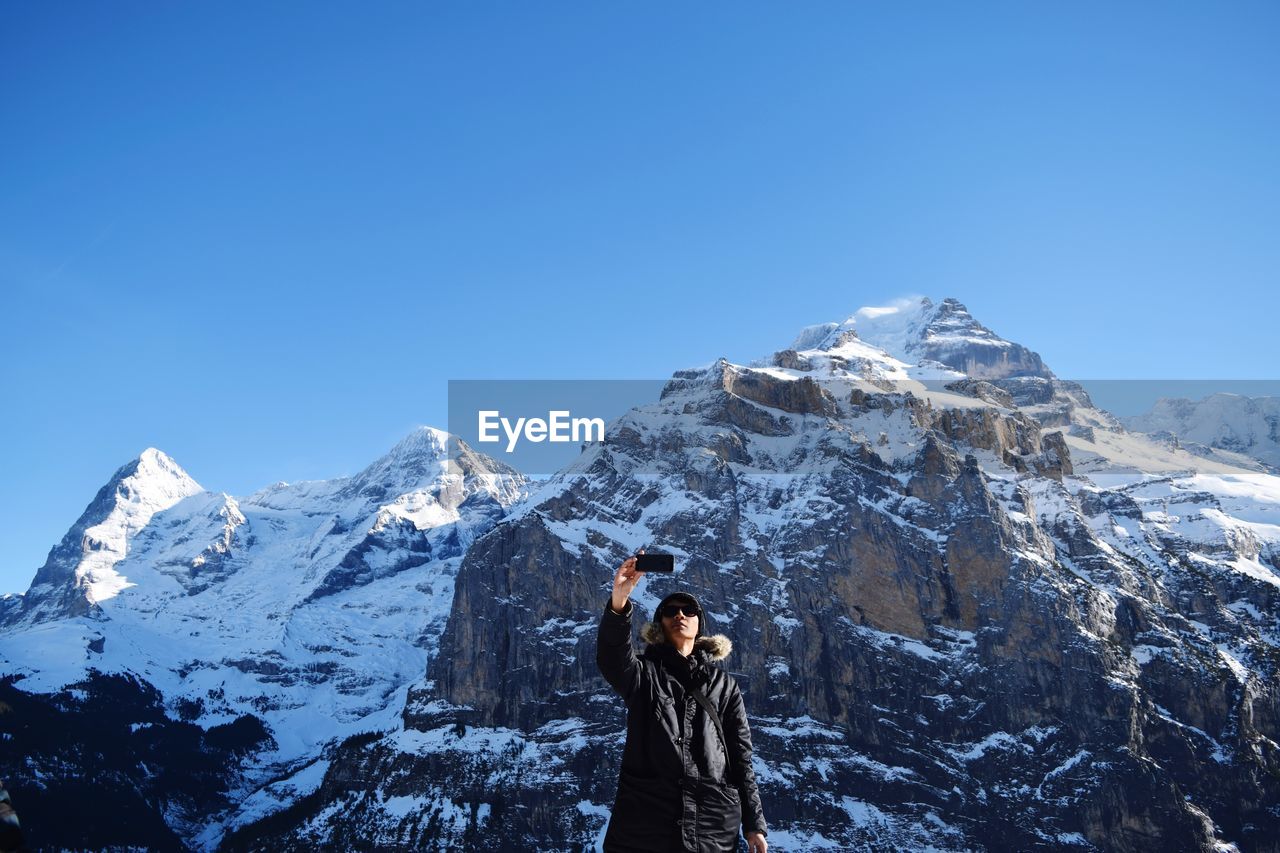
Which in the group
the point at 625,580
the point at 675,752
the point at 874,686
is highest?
the point at 625,580

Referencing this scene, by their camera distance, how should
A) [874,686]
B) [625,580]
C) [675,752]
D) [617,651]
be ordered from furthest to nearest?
[874,686]
[675,752]
[617,651]
[625,580]

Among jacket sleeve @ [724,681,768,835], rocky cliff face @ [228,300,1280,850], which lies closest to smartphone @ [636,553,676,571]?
jacket sleeve @ [724,681,768,835]

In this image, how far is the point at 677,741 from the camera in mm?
9836

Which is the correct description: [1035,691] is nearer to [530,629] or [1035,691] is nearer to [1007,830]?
[1007,830]

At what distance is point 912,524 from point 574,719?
204 ft

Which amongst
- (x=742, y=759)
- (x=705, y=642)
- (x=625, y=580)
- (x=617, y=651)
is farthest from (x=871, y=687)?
(x=625, y=580)

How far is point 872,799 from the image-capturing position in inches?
6201

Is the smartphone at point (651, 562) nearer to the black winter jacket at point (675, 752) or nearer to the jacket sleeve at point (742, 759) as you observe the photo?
the black winter jacket at point (675, 752)

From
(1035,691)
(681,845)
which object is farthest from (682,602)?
(1035,691)

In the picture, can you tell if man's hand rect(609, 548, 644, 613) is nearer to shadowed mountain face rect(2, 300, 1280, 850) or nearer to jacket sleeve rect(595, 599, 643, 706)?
jacket sleeve rect(595, 599, 643, 706)

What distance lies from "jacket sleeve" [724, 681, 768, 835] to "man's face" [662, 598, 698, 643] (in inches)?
23.9

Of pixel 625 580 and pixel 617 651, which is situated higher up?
pixel 625 580

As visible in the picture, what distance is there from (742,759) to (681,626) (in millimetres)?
1282

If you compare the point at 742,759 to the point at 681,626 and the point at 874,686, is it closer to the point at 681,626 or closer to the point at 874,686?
the point at 681,626
